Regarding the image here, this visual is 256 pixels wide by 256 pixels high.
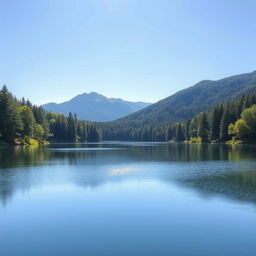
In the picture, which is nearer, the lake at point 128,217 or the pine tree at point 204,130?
the lake at point 128,217

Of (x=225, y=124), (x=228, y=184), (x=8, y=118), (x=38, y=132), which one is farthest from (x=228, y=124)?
(x=228, y=184)

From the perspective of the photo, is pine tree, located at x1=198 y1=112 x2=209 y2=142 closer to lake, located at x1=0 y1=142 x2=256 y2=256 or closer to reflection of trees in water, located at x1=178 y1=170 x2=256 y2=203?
reflection of trees in water, located at x1=178 y1=170 x2=256 y2=203

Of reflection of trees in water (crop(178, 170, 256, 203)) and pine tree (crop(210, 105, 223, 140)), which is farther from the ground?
pine tree (crop(210, 105, 223, 140))

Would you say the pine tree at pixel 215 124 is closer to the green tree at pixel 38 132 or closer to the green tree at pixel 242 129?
the green tree at pixel 242 129

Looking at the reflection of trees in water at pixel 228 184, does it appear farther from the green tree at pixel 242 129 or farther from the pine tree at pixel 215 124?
the pine tree at pixel 215 124

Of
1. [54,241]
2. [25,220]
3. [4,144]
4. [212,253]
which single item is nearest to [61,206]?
[25,220]

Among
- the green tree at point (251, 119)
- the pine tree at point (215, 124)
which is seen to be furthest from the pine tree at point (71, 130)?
the green tree at point (251, 119)

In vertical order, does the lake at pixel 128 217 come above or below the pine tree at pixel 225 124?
below

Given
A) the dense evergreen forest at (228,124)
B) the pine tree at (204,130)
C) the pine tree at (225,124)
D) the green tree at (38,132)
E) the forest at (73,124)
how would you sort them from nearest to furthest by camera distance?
the forest at (73,124), the dense evergreen forest at (228,124), the green tree at (38,132), the pine tree at (225,124), the pine tree at (204,130)

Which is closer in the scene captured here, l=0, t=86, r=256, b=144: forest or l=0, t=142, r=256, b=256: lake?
l=0, t=142, r=256, b=256: lake

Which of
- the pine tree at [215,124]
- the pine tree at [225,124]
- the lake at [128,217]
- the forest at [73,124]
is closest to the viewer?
the lake at [128,217]

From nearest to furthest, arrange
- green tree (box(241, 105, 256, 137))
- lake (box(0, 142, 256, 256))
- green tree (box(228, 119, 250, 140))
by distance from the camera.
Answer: lake (box(0, 142, 256, 256))
green tree (box(241, 105, 256, 137))
green tree (box(228, 119, 250, 140))

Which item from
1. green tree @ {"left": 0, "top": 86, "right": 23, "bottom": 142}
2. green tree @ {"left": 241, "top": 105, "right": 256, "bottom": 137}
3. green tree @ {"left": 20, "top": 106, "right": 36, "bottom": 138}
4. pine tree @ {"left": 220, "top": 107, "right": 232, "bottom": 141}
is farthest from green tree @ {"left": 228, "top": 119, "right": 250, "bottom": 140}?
green tree @ {"left": 0, "top": 86, "right": 23, "bottom": 142}

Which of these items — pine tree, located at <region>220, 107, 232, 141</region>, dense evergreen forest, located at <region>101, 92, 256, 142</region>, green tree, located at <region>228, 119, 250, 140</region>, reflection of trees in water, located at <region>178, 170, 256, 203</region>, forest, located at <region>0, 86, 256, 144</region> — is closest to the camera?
reflection of trees in water, located at <region>178, 170, 256, 203</region>
